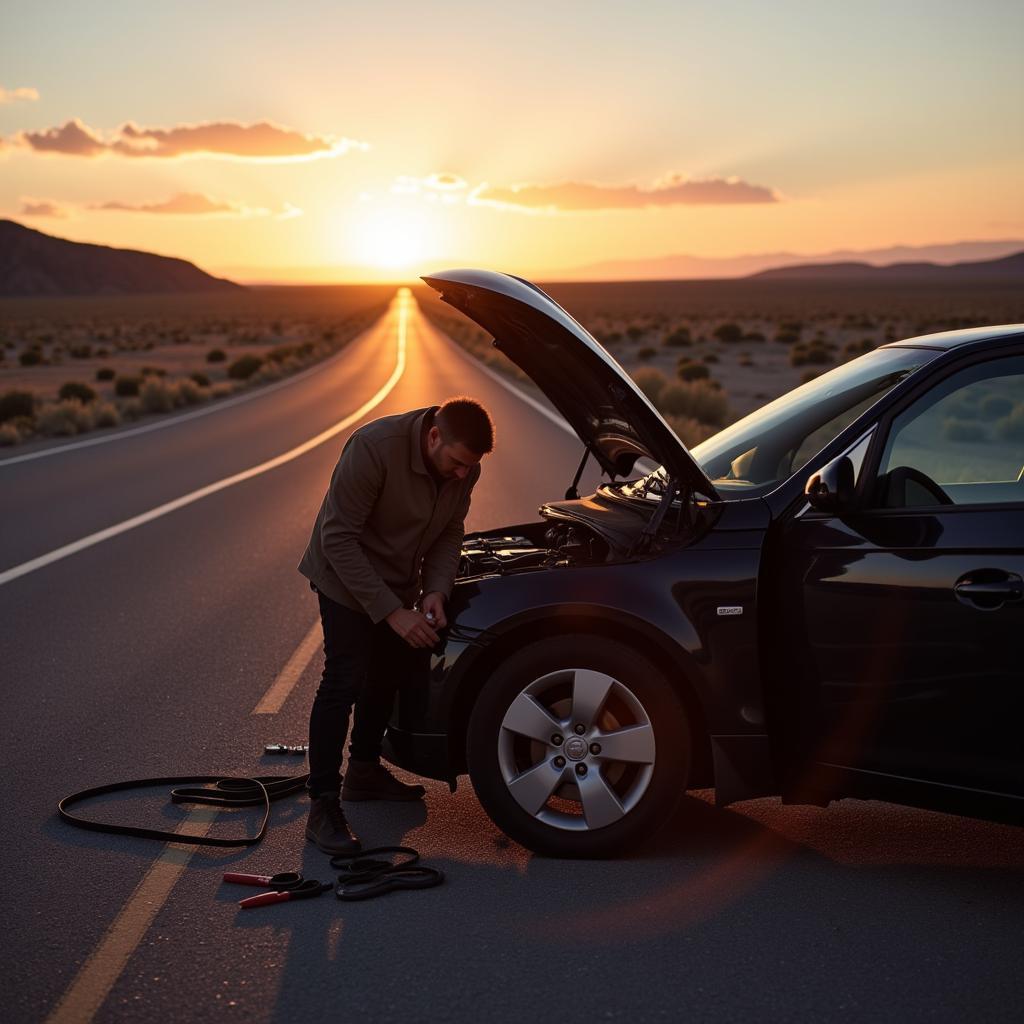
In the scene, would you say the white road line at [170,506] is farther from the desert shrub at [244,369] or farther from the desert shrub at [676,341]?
the desert shrub at [676,341]

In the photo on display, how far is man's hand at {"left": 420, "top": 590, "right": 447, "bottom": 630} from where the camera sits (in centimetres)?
501

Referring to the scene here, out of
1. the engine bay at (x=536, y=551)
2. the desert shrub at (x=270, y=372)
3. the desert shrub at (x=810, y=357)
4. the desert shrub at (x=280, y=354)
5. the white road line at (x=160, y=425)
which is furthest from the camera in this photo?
the desert shrub at (x=280, y=354)

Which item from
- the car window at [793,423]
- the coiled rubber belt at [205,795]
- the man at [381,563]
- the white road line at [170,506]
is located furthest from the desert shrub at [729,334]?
the man at [381,563]

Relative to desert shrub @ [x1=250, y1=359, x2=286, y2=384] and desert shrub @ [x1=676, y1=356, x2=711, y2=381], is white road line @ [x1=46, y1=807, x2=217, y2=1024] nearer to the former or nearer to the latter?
desert shrub @ [x1=676, y1=356, x2=711, y2=381]

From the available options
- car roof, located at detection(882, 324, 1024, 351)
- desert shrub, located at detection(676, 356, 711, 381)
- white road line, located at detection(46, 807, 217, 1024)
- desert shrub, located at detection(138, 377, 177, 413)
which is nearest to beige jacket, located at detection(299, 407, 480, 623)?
white road line, located at detection(46, 807, 217, 1024)

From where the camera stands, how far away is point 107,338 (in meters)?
91.3

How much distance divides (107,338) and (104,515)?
81.3 metres

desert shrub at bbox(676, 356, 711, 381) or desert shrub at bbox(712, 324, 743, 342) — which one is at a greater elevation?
desert shrub at bbox(712, 324, 743, 342)

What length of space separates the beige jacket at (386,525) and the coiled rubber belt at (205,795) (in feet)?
3.07

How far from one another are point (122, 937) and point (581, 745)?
1646 millimetres

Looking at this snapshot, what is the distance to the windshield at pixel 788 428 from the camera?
5.18 m

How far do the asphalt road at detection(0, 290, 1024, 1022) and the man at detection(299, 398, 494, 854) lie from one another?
0.40 meters

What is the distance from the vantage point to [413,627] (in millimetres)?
4953

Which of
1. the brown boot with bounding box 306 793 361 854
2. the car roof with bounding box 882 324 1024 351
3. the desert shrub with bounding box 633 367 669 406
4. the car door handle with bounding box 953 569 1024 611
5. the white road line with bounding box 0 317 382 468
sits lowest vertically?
the white road line with bounding box 0 317 382 468
